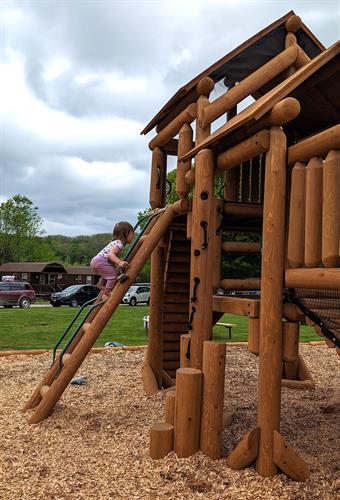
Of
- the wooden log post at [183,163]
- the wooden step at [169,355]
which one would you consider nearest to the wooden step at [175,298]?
the wooden step at [169,355]

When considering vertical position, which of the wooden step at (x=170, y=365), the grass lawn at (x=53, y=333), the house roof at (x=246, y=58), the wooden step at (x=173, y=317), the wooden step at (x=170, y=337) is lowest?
the grass lawn at (x=53, y=333)

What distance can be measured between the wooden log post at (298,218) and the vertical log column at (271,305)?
0.61ft

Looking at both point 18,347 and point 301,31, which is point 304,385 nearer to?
point 301,31

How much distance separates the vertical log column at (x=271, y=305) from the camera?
3627 millimetres

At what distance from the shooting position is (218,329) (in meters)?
14.1

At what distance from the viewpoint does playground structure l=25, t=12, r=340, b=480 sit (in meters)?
3.52

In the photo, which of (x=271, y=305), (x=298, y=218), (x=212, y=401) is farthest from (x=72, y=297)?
(x=298, y=218)

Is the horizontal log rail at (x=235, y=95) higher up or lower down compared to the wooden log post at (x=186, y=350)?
higher up

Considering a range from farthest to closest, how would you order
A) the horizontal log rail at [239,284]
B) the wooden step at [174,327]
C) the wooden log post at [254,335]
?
the wooden step at [174,327] → the horizontal log rail at [239,284] → the wooden log post at [254,335]

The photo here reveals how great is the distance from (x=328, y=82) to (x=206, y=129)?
1401mm

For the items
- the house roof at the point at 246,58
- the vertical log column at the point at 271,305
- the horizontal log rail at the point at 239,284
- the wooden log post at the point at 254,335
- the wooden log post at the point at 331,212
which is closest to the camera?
the wooden log post at the point at 331,212

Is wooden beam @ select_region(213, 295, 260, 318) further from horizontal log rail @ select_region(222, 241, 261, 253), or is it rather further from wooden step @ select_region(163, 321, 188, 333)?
wooden step @ select_region(163, 321, 188, 333)

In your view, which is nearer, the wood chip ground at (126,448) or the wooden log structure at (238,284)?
the wood chip ground at (126,448)

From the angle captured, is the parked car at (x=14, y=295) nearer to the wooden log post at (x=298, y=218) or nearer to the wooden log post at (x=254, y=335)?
the wooden log post at (x=254, y=335)
